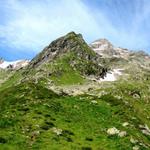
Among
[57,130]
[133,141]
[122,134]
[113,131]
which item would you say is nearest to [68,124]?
[57,130]

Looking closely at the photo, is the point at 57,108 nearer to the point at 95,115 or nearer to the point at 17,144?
the point at 95,115

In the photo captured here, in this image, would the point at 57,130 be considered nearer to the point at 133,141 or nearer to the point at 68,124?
the point at 68,124

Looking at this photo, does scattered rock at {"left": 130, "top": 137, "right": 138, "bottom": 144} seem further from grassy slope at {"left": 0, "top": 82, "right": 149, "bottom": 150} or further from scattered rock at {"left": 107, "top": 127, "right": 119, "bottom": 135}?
scattered rock at {"left": 107, "top": 127, "right": 119, "bottom": 135}

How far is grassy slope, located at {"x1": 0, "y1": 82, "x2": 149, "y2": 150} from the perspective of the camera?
7919 cm

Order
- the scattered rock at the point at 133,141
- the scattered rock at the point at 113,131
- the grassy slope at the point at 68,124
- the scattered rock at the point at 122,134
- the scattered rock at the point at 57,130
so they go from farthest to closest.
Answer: the scattered rock at the point at 113,131
the scattered rock at the point at 122,134
the scattered rock at the point at 133,141
the scattered rock at the point at 57,130
the grassy slope at the point at 68,124

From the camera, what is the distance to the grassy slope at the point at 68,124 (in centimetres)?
7919

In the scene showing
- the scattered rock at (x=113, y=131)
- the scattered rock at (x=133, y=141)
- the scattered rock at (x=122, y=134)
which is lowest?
the scattered rock at (x=133, y=141)

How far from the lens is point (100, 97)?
152000 millimetres

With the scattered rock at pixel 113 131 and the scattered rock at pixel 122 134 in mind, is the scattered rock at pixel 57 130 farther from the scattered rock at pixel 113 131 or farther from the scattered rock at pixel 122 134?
the scattered rock at pixel 122 134

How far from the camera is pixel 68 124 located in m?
100

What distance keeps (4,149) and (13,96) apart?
293 feet

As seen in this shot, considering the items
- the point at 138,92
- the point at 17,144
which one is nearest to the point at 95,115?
the point at 17,144

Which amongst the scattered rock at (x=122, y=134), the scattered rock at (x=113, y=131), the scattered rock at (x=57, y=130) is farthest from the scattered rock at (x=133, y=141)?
the scattered rock at (x=57, y=130)

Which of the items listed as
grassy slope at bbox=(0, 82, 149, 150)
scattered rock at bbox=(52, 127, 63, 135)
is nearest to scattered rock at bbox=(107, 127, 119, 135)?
grassy slope at bbox=(0, 82, 149, 150)
